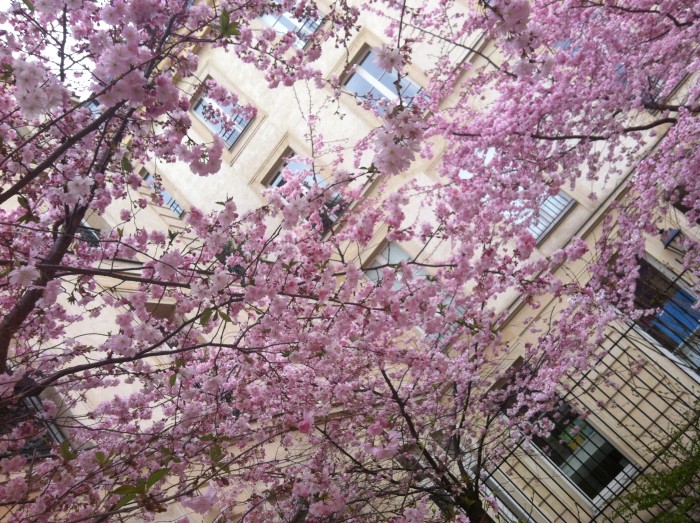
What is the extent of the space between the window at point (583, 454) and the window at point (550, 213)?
10.6 feet

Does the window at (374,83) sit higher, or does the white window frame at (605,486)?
the window at (374,83)

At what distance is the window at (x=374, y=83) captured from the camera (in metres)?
10.6

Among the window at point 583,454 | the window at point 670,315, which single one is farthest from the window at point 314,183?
the window at point 670,315

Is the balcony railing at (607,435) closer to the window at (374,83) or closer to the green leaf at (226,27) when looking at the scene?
the green leaf at (226,27)

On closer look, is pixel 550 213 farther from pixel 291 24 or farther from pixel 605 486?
pixel 291 24

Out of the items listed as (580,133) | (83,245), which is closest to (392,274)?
(83,245)

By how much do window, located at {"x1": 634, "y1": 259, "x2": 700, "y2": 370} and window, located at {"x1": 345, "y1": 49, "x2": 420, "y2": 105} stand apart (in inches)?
243

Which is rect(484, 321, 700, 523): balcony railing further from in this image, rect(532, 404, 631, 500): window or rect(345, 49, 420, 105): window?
rect(345, 49, 420, 105): window

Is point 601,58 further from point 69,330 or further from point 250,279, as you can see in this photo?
point 69,330

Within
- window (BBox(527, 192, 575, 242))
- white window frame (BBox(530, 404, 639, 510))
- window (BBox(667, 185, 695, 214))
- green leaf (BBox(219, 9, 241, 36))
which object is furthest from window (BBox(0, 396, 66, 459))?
window (BBox(667, 185, 695, 214))

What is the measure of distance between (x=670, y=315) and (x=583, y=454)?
8.57 ft

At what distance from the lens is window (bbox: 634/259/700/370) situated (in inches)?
265

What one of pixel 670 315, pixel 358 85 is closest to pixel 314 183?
pixel 358 85

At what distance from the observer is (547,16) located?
25.4 ft
